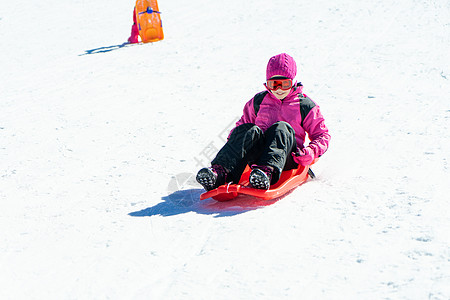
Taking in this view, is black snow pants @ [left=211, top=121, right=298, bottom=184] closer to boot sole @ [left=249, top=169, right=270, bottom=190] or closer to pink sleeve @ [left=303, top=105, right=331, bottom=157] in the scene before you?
boot sole @ [left=249, top=169, right=270, bottom=190]

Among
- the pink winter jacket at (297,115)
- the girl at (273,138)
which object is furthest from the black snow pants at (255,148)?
the pink winter jacket at (297,115)

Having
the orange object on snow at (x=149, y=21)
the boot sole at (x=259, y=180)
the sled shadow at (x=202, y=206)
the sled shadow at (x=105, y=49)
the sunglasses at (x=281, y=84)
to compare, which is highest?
the orange object on snow at (x=149, y=21)

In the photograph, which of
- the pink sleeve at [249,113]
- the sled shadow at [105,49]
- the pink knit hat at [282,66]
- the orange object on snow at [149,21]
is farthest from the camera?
the orange object on snow at [149,21]

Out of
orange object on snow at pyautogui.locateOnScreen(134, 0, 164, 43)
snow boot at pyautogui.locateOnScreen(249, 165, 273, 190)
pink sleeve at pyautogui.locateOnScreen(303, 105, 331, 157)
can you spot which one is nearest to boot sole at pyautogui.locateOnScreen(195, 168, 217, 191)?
snow boot at pyautogui.locateOnScreen(249, 165, 273, 190)

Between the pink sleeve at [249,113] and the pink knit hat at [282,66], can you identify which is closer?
the pink knit hat at [282,66]

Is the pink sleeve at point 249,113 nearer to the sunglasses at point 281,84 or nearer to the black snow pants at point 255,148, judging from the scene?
the sunglasses at point 281,84

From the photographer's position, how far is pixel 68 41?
31.0 feet

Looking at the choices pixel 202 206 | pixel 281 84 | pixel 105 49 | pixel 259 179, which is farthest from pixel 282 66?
pixel 105 49

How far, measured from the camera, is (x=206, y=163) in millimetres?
3984

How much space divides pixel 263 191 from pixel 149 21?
271 inches

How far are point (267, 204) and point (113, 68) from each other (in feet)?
16.6

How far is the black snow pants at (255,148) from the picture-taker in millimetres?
2961

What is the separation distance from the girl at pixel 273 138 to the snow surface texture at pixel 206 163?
228 mm

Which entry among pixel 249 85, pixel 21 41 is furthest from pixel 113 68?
pixel 21 41
